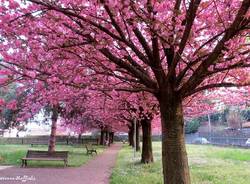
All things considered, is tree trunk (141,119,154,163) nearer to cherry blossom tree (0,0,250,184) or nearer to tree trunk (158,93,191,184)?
cherry blossom tree (0,0,250,184)

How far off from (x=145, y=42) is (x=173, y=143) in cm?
202

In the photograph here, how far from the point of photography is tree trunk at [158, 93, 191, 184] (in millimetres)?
6992

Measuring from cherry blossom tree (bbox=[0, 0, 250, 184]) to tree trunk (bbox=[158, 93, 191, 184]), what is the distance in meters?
0.01

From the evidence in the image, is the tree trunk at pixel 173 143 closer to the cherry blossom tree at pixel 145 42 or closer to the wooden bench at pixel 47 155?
the cherry blossom tree at pixel 145 42

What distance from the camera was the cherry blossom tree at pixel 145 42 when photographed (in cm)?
602

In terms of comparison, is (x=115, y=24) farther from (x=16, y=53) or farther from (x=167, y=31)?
(x=16, y=53)

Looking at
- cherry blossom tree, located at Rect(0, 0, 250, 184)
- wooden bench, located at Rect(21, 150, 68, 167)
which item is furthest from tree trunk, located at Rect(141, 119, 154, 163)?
cherry blossom tree, located at Rect(0, 0, 250, 184)

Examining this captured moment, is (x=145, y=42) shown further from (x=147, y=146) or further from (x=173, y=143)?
(x=147, y=146)

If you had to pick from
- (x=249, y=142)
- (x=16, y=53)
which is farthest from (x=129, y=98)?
(x=249, y=142)

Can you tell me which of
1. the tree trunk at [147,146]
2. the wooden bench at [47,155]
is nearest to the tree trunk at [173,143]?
the tree trunk at [147,146]

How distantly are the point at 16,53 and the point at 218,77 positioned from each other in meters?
4.72

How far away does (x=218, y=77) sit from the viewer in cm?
895

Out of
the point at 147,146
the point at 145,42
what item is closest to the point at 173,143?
the point at 145,42

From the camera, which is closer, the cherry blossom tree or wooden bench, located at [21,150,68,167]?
the cherry blossom tree
